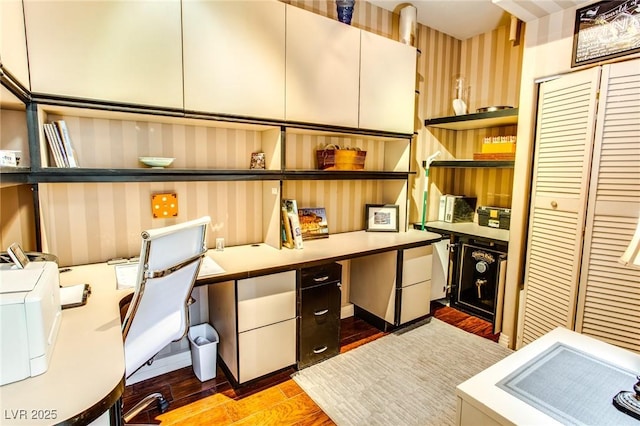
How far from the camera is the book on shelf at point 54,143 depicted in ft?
5.55

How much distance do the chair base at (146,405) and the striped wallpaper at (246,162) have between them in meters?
0.86

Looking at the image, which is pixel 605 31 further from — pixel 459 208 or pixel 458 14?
pixel 459 208

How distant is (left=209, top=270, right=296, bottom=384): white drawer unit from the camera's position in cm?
196

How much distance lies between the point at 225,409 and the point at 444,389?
1.36 m

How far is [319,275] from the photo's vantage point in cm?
226

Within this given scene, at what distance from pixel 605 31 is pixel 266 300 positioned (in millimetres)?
2590

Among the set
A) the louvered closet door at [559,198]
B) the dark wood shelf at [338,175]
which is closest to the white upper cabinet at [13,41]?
the dark wood shelf at [338,175]

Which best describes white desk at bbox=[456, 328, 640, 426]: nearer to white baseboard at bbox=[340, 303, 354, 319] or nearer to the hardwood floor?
the hardwood floor

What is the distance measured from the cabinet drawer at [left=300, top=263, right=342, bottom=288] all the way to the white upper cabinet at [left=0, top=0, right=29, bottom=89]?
5.53 ft

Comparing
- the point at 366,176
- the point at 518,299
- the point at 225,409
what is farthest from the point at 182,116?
the point at 518,299

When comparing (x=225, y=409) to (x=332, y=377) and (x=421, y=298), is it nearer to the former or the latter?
(x=332, y=377)

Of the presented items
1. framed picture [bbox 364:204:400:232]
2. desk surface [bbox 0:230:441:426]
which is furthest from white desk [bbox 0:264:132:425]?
framed picture [bbox 364:204:400:232]

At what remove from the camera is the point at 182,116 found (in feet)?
6.26

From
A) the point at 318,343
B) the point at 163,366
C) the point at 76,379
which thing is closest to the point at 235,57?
the point at 76,379
